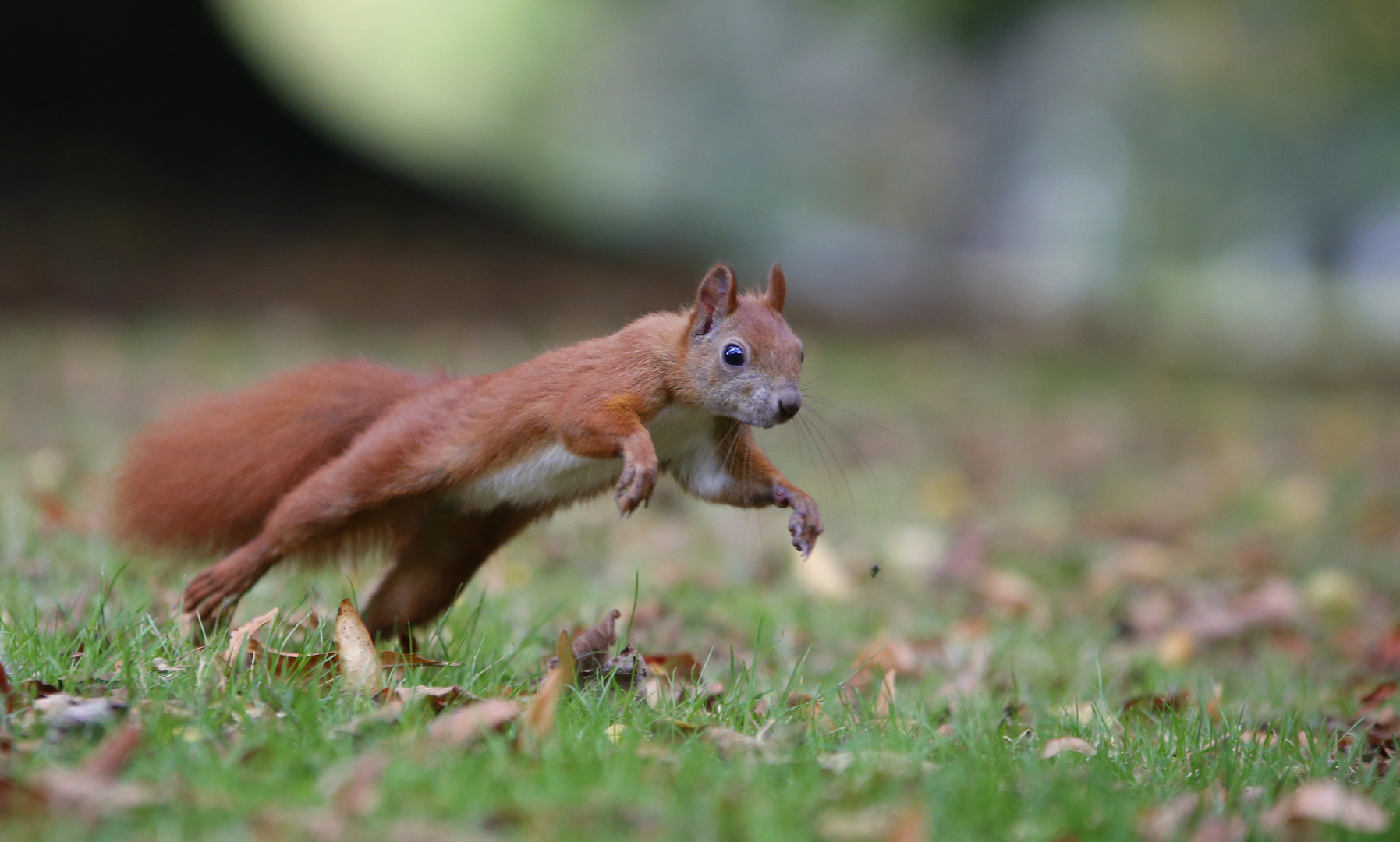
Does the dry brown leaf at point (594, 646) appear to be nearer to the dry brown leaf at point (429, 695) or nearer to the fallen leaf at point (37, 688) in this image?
the dry brown leaf at point (429, 695)

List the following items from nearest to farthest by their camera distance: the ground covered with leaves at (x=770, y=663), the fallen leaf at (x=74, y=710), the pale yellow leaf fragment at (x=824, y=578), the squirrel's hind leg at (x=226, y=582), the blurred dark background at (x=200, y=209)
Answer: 1. the ground covered with leaves at (x=770, y=663)
2. the fallen leaf at (x=74, y=710)
3. the squirrel's hind leg at (x=226, y=582)
4. the pale yellow leaf fragment at (x=824, y=578)
5. the blurred dark background at (x=200, y=209)

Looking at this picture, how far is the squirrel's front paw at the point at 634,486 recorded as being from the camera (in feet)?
7.14

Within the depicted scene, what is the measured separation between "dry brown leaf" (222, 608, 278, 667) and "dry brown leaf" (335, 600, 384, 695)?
0.15 meters

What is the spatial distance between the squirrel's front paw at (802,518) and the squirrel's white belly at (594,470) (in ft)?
0.38

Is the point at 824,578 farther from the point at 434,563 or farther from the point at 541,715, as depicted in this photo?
the point at 541,715

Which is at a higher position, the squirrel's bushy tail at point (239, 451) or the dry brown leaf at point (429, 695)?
the squirrel's bushy tail at point (239, 451)

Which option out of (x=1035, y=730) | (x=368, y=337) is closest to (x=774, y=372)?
(x=1035, y=730)

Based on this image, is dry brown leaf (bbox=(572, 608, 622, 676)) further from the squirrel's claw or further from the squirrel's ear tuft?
the squirrel's ear tuft

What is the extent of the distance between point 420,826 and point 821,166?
768 inches

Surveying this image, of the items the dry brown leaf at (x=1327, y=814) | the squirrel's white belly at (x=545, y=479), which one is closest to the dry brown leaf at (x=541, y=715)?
the squirrel's white belly at (x=545, y=479)

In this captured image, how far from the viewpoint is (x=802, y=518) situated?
2477 mm

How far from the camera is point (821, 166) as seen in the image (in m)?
20.5

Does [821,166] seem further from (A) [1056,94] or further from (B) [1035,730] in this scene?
(B) [1035,730]

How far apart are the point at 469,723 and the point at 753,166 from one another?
1900 centimetres
